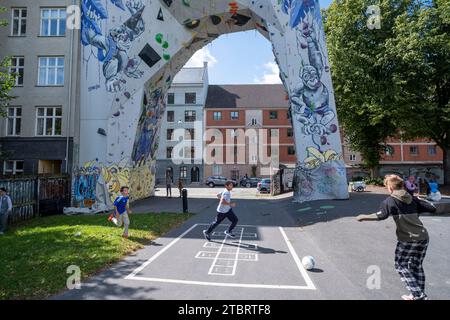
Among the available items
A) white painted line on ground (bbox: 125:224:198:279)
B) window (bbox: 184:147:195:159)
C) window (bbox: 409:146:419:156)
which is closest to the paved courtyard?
white painted line on ground (bbox: 125:224:198:279)

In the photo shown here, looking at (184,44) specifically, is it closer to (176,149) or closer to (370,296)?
(370,296)

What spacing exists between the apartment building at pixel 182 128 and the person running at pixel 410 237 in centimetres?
4683

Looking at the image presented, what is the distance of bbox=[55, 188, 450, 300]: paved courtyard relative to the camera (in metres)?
5.45

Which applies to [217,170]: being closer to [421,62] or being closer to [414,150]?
[414,150]

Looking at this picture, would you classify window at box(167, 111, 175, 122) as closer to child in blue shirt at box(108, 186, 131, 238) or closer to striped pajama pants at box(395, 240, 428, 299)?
child in blue shirt at box(108, 186, 131, 238)

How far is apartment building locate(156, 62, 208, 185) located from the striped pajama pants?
4692 cm

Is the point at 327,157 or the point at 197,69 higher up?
the point at 197,69

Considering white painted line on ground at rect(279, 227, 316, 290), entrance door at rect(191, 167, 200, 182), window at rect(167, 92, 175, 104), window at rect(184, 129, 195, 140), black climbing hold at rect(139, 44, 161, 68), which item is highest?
window at rect(167, 92, 175, 104)

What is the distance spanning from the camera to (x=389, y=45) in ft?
78.3

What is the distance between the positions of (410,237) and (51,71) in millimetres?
25010

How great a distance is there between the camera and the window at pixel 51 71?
22.5 metres

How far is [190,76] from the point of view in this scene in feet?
178
